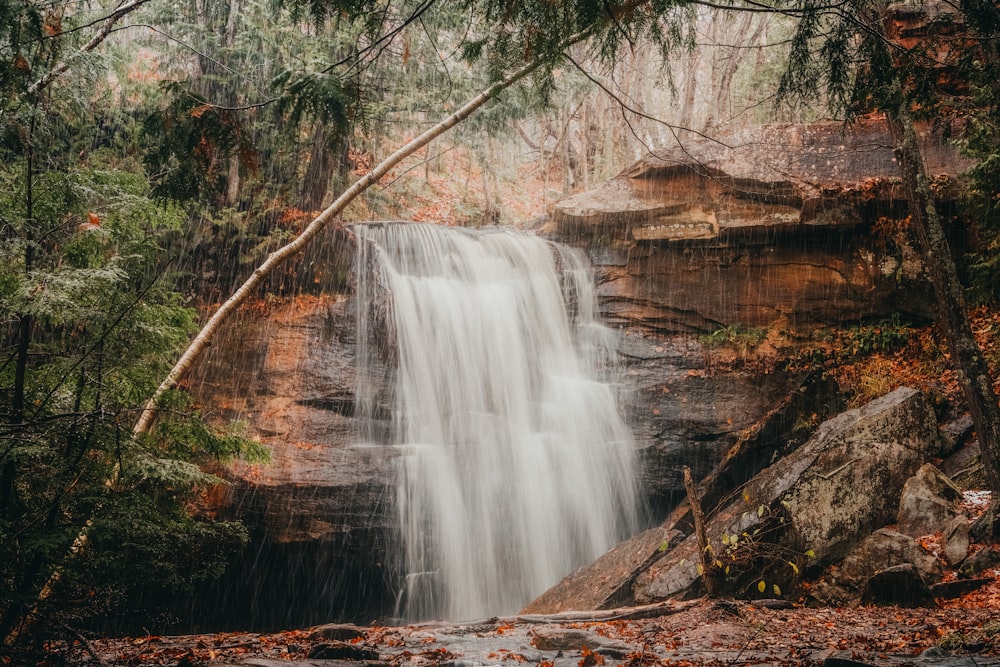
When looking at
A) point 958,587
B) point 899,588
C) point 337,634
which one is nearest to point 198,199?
point 337,634

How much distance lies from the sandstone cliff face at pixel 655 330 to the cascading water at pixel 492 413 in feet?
1.59

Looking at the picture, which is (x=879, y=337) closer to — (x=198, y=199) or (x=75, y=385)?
(x=198, y=199)

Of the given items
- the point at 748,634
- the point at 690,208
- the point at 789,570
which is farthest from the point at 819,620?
the point at 690,208

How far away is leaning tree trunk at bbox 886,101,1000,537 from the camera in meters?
7.32

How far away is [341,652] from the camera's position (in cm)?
508

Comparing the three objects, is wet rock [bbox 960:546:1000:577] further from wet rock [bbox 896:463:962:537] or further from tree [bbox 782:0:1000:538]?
wet rock [bbox 896:463:962:537]

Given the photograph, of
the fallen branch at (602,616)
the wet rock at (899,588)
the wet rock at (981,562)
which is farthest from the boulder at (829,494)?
the wet rock at (981,562)

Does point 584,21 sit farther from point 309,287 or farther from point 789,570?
point 309,287

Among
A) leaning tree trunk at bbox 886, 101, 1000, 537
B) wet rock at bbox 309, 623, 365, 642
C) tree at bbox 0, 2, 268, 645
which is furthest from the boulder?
tree at bbox 0, 2, 268, 645

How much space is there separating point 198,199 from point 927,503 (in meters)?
8.58

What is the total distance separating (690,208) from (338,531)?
354 inches

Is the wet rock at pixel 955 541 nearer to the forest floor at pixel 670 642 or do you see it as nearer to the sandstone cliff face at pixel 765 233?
the forest floor at pixel 670 642

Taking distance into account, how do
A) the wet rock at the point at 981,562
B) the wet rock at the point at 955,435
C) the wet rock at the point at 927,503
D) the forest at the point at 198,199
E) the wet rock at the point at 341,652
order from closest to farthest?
1. the forest at the point at 198,199
2. the wet rock at the point at 341,652
3. the wet rock at the point at 981,562
4. the wet rock at the point at 927,503
5. the wet rock at the point at 955,435

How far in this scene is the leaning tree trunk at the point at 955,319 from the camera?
7324mm
